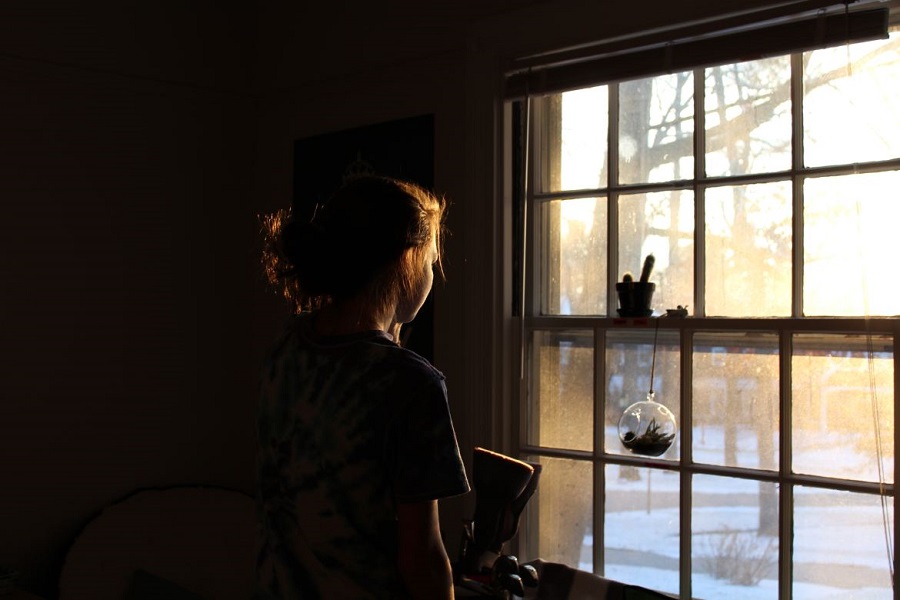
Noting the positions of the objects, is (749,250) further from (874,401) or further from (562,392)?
(562,392)

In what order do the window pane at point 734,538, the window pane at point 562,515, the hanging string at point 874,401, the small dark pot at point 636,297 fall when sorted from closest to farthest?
the hanging string at point 874,401, the window pane at point 734,538, the small dark pot at point 636,297, the window pane at point 562,515

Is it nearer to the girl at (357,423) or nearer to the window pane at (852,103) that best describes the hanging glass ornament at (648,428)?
the window pane at (852,103)

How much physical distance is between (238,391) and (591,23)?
202cm

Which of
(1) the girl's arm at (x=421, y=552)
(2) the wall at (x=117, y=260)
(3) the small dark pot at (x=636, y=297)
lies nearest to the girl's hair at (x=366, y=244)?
(1) the girl's arm at (x=421, y=552)

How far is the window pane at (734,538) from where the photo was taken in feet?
6.98

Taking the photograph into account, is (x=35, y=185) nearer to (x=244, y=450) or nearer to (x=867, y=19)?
(x=244, y=450)

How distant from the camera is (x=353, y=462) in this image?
3.79ft

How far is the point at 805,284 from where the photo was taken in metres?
2.10

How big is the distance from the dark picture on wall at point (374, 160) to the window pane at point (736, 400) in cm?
86

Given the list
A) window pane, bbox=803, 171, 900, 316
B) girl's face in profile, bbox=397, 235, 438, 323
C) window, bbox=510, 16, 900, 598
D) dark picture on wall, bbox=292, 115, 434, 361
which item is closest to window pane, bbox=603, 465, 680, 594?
window, bbox=510, 16, 900, 598

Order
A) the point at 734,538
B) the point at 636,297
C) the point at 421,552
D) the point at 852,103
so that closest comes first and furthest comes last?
the point at 421,552 → the point at 852,103 → the point at 734,538 → the point at 636,297

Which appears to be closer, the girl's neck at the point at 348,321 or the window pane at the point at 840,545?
the girl's neck at the point at 348,321

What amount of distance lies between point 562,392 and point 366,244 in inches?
56.4

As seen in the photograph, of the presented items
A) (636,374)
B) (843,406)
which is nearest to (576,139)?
(636,374)
